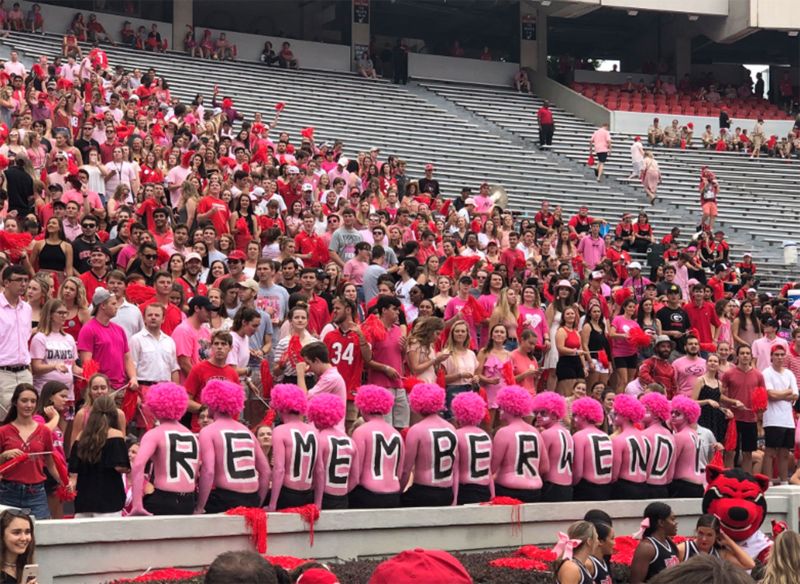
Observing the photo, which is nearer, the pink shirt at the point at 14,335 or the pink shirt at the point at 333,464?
the pink shirt at the point at 333,464

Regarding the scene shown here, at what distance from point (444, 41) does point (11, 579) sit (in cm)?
3921

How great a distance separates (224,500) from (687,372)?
738 centimetres

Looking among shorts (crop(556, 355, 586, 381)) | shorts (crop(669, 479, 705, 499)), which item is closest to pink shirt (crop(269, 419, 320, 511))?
shorts (crop(669, 479, 705, 499))

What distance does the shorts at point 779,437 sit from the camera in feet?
49.2

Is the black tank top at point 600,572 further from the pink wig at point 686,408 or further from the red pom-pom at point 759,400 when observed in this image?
the red pom-pom at point 759,400

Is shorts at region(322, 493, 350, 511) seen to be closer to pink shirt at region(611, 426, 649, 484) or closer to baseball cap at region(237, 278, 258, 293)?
pink shirt at region(611, 426, 649, 484)

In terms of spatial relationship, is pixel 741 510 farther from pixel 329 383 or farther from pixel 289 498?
pixel 329 383

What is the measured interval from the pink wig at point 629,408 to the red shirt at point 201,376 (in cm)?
313

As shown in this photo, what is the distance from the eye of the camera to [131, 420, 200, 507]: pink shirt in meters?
9.11

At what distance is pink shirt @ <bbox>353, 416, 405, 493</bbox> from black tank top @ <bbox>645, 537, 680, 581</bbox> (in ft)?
7.03

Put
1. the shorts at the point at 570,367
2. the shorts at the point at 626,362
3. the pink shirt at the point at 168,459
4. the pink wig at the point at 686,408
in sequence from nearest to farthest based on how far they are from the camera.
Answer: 1. the pink shirt at the point at 168,459
2. the pink wig at the point at 686,408
3. the shorts at the point at 570,367
4. the shorts at the point at 626,362

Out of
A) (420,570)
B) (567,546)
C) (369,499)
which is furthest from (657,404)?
(420,570)

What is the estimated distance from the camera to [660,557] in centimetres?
886

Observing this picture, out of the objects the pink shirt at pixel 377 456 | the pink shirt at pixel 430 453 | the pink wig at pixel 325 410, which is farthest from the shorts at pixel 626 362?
the pink wig at pixel 325 410
